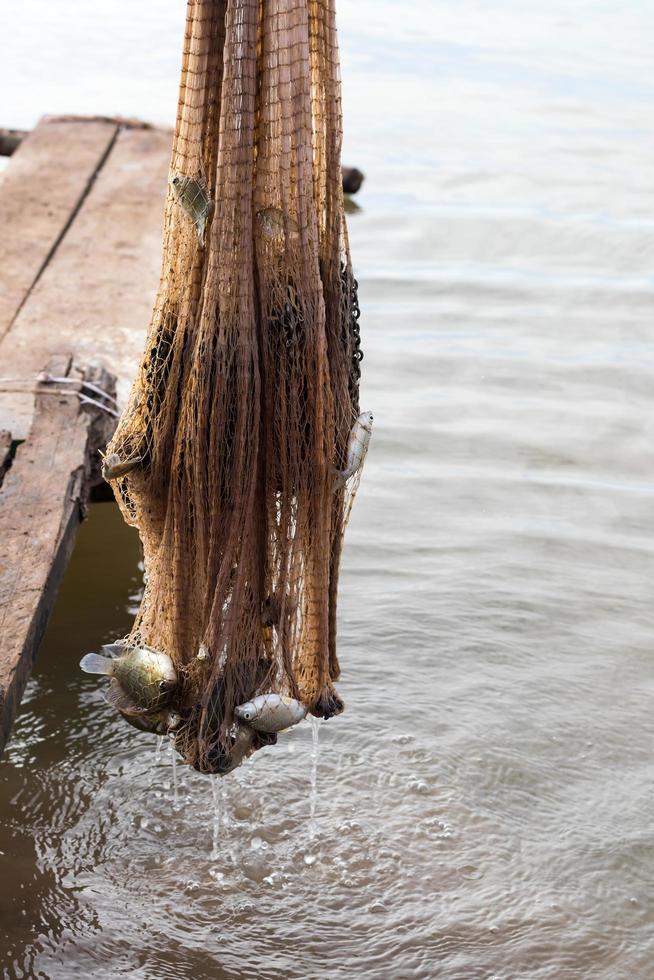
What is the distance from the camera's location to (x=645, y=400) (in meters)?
7.68

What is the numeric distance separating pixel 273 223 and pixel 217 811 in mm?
1837

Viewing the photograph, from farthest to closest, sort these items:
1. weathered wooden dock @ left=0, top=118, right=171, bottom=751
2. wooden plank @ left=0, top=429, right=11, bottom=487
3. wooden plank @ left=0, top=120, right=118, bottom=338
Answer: wooden plank @ left=0, top=120, right=118, bottom=338
wooden plank @ left=0, top=429, right=11, bottom=487
weathered wooden dock @ left=0, top=118, right=171, bottom=751

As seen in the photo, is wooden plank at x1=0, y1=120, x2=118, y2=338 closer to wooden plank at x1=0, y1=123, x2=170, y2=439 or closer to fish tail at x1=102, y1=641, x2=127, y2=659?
wooden plank at x1=0, y1=123, x2=170, y2=439

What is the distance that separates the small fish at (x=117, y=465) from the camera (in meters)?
3.34

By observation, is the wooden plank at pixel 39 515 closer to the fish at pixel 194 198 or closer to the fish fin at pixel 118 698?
the fish fin at pixel 118 698

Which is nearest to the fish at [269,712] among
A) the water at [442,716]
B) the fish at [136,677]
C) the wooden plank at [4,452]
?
the fish at [136,677]

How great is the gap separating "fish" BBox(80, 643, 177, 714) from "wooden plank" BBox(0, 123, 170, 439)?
180 cm

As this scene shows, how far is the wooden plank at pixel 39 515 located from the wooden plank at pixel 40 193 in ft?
3.80

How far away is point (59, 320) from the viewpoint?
604 centimetres

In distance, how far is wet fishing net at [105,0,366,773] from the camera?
3137mm

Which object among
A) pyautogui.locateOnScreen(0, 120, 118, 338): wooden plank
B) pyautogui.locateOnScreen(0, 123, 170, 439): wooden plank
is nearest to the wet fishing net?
pyautogui.locateOnScreen(0, 123, 170, 439): wooden plank

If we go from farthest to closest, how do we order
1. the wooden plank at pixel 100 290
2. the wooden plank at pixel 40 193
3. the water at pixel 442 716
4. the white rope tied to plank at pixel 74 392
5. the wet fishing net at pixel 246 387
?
the wooden plank at pixel 40 193, the wooden plank at pixel 100 290, the white rope tied to plank at pixel 74 392, the water at pixel 442 716, the wet fishing net at pixel 246 387

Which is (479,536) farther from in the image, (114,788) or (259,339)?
(259,339)

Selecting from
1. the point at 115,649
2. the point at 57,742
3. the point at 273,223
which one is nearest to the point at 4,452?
the point at 57,742
